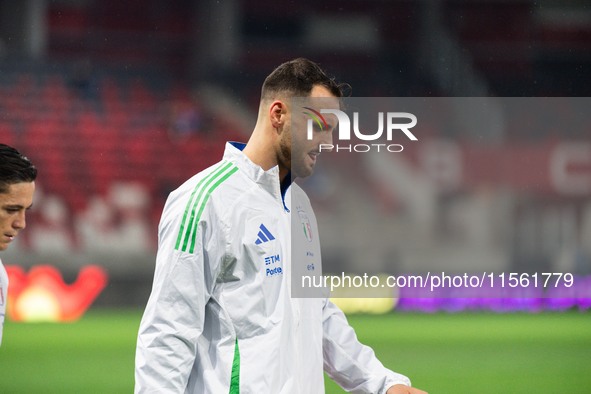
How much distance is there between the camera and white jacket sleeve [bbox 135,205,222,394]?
1546 millimetres

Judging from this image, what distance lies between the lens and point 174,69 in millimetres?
10961

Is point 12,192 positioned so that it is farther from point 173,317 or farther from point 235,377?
point 235,377

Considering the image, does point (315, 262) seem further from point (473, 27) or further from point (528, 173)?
point (473, 27)

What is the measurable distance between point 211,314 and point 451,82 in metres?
10.1

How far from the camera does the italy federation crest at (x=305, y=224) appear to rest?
184 centimetres

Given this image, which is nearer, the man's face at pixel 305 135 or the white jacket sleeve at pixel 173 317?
the white jacket sleeve at pixel 173 317

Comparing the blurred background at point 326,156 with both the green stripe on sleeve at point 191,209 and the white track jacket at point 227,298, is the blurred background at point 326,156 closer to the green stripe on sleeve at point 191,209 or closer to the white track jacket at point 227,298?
the white track jacket at point 227,298

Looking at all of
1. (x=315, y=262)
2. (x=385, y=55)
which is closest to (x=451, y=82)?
(x=385, y=55)

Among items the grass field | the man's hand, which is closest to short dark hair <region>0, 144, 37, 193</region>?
the man's hand

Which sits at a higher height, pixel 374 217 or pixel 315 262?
pixel 374 217

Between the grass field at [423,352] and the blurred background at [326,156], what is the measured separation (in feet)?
0.16

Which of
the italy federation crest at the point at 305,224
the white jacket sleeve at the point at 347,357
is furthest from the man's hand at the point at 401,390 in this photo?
the italy federation crest at the point at 305,224

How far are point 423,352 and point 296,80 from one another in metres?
4.91

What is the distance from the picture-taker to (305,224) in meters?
1.85
